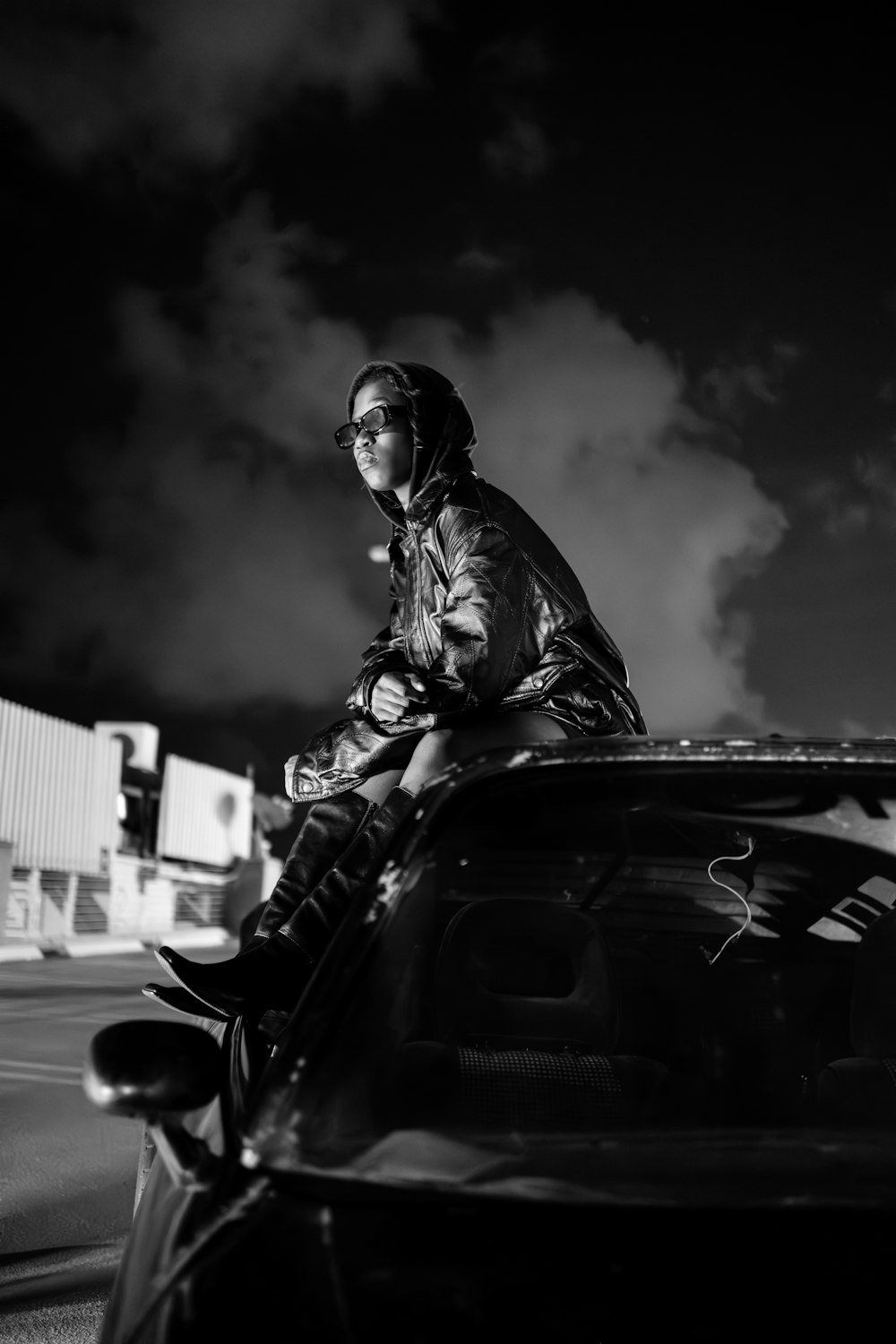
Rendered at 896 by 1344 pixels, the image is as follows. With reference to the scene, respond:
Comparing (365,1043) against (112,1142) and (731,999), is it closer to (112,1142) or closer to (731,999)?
(731,999)

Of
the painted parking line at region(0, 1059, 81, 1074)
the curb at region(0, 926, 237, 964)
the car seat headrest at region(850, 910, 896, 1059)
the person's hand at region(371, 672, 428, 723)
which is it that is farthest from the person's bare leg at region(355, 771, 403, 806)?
the curb at region(0, 926, 237, 964)

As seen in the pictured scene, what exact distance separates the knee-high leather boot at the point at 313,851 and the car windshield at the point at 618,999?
1.04 feet

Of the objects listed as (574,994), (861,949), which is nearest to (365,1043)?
(574,994)

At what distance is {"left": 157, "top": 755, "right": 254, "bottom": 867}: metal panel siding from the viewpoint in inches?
1688

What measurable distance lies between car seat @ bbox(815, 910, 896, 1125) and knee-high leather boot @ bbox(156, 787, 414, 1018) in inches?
30.4

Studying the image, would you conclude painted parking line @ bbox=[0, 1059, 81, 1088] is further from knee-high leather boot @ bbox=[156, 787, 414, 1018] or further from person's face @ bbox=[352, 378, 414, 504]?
knee-high leather boot @ bbox=[156, 787, 414, 1018]

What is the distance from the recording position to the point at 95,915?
2800 centimetres

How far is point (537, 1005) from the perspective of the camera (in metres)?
2.20

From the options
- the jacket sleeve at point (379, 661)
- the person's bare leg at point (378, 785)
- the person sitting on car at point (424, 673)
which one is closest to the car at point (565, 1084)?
the person sitting on car at point (424, 673)

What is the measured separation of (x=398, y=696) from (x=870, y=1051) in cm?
106

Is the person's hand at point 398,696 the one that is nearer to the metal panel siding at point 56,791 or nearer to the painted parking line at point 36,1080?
the painted parking line at point 36,1080

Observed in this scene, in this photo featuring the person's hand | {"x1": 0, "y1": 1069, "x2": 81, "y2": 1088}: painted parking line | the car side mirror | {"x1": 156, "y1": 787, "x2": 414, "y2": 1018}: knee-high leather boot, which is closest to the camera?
the car side mirror

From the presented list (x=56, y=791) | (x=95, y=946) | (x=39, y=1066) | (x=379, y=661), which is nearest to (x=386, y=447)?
(x=379, y=661)

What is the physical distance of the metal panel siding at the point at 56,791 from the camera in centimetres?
3083
